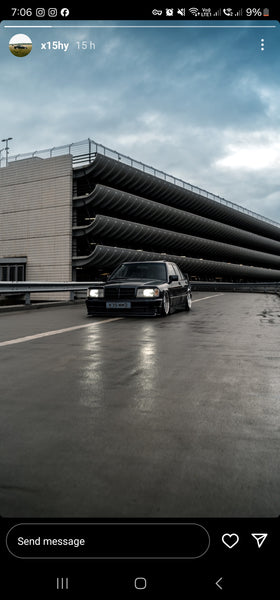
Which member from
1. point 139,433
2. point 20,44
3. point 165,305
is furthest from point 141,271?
point 20,44

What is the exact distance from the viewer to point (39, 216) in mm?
44594

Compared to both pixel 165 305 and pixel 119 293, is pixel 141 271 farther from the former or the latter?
pixel 119 293

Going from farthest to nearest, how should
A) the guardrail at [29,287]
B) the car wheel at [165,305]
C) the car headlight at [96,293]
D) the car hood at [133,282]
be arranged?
the guardrail at [29,287]
the car wheel at [165,305]
the car headlight at [96,293]
the car hood at [133,282]

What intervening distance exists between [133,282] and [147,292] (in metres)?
0.71

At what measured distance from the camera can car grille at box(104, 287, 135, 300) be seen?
12.0 metres

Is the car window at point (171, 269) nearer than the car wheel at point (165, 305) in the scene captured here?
No

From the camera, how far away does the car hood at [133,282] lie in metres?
12.1
